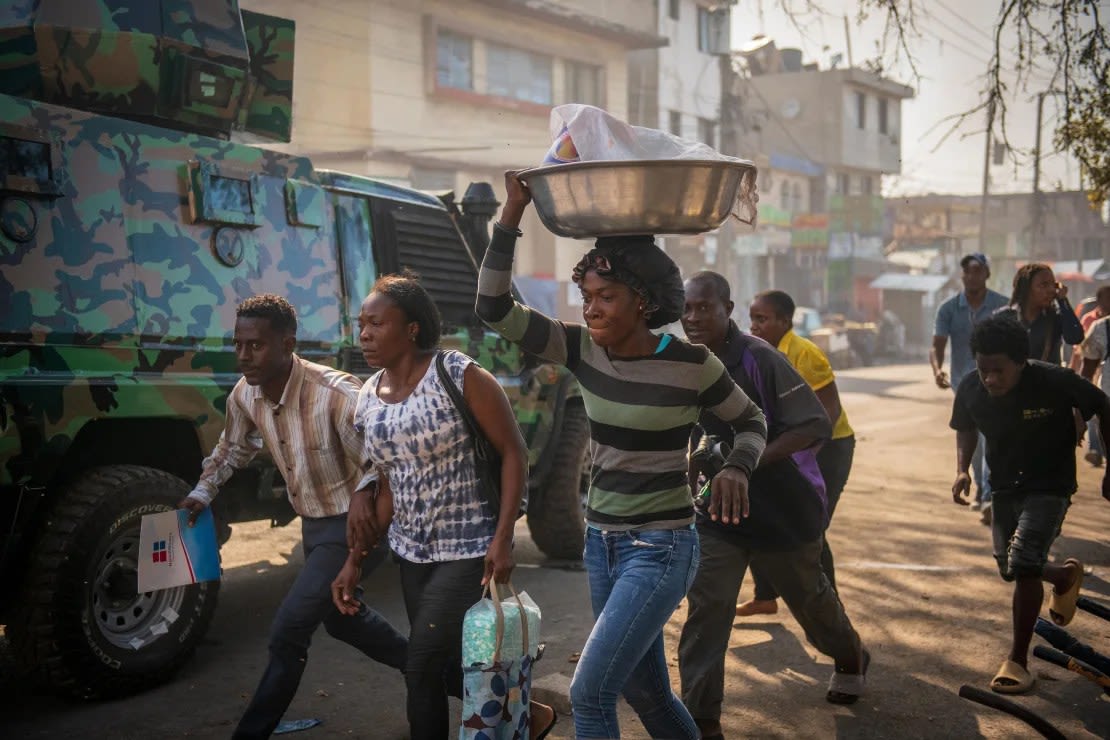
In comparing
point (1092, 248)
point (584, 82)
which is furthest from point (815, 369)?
point (1092, 248)

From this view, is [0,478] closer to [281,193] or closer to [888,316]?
[281,193]

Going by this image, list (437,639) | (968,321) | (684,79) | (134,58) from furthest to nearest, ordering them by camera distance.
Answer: (684,79)
(968,321)
(134,58)
(437,639)

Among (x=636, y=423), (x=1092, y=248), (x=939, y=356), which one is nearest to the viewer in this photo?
(x=636, y=423)

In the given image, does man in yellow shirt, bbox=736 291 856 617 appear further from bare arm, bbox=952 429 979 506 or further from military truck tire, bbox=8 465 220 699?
military truck tire, bbox=8 465 220 699

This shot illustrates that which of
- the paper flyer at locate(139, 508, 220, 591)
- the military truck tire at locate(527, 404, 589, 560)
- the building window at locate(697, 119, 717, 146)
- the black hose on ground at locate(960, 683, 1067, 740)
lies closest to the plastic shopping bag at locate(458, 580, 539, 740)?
the black hose on ground at locate(960, 683, 1067, 740)

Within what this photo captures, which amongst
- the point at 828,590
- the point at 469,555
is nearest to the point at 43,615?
the point at 469,555

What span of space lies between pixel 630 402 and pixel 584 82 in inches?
1064

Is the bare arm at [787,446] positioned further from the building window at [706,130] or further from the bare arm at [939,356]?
the building window at [706,130]

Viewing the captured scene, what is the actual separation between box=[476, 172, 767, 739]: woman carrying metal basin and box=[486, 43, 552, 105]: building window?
76.7 ft

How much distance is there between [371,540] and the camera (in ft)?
12.0

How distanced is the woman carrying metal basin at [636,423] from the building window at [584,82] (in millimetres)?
26099

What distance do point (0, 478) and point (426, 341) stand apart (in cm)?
175

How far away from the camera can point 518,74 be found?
88.4 ft

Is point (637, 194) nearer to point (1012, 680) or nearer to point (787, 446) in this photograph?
point (787, 446)
